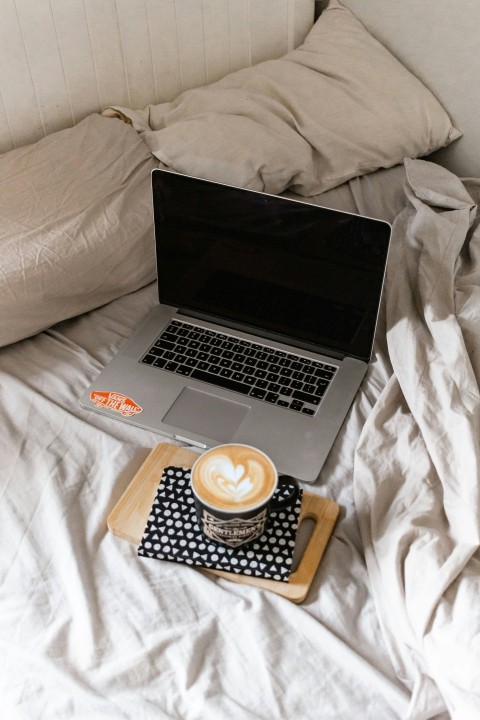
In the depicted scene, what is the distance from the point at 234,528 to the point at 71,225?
532 mm

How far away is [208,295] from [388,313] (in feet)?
0.85

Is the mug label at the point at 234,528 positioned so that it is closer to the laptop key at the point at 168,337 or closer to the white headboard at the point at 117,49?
the laptop key at the point at 168,337

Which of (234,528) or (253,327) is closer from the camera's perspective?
(234,528)

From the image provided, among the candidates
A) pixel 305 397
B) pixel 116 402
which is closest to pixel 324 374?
pixel 305 397

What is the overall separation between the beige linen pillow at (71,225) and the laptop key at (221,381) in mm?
218

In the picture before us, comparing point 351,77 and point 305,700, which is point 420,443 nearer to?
point 305,700

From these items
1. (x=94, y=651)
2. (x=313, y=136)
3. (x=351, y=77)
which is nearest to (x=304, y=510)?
(x=94, y=651)

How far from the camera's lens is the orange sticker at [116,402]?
0.93 meters

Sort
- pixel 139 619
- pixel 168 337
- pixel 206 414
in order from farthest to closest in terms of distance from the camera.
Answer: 1. pixel 168 337
2. pixel 206 414
3. pixel 139 619

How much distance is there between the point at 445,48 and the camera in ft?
4.48

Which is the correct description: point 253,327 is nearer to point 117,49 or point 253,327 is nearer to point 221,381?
point 221,381

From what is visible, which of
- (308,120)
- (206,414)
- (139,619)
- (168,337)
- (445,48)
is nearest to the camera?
(139,619)

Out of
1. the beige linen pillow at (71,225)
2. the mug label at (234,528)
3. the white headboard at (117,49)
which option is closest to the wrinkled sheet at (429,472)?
the mug label at (234,528)

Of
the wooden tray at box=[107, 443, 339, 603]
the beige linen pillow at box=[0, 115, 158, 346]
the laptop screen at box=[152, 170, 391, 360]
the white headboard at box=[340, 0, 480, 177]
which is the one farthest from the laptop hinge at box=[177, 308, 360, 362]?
the white headboard at box=[340, 0, 480, 177]
